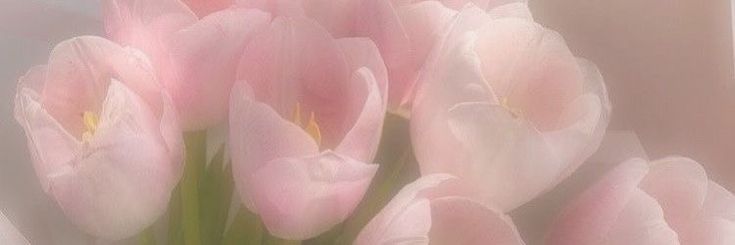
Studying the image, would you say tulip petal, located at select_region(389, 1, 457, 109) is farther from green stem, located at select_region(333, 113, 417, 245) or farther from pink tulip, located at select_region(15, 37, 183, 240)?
pink tulip, located at select_region(15, 37, 183, 240)

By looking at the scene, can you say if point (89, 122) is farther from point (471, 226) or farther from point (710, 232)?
point (710, 232)

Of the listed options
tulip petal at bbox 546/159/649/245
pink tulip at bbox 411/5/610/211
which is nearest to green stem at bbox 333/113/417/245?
pink tulip at bbox 411/5/610/211

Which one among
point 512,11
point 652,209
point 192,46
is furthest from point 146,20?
point 652,209

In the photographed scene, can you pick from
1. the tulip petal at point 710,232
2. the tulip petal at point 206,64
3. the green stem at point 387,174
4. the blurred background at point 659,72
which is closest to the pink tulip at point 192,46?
the tulip petal at point 206,64

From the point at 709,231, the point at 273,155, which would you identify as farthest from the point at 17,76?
the point at 709,231

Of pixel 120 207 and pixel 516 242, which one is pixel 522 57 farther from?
pixel 120 207
